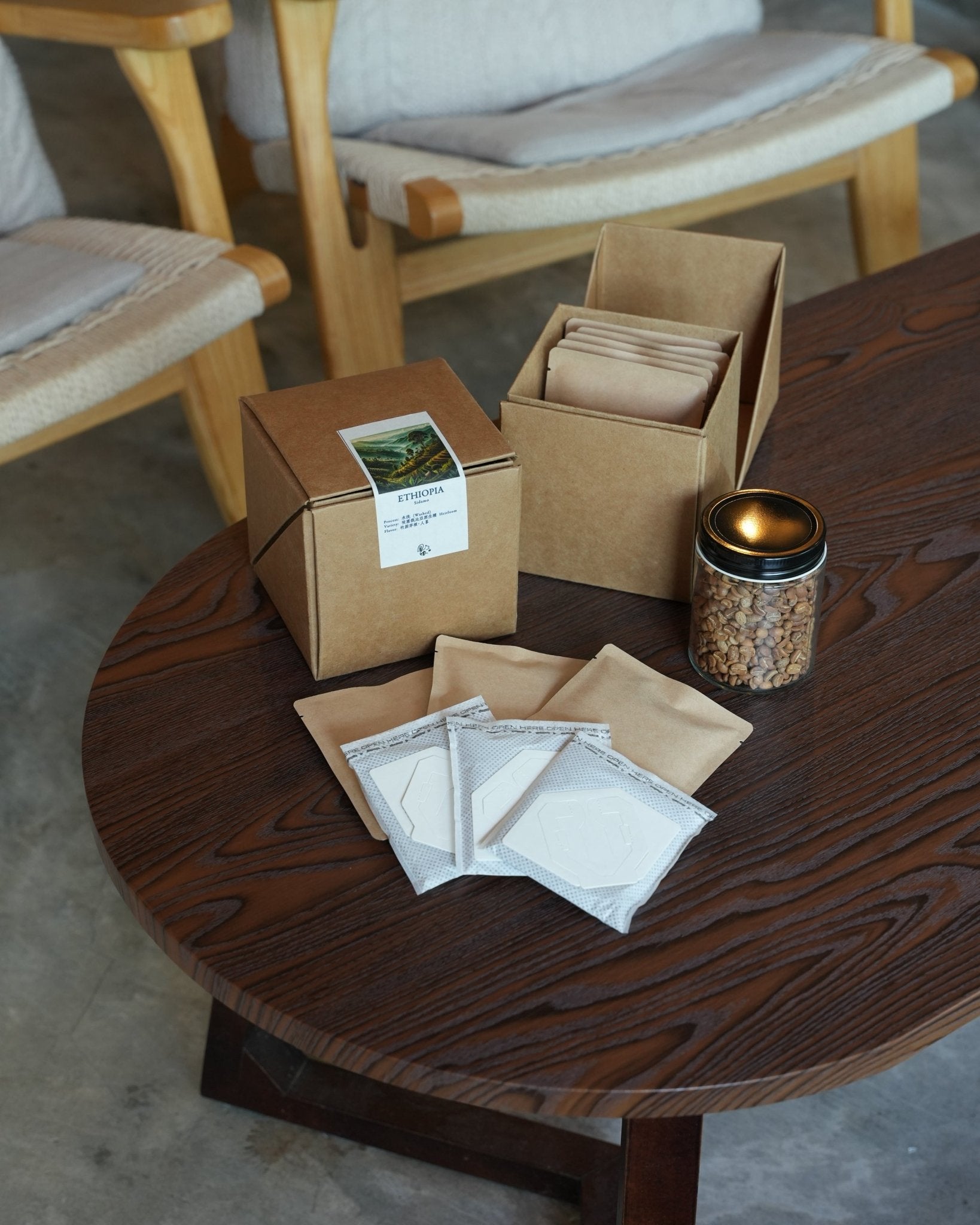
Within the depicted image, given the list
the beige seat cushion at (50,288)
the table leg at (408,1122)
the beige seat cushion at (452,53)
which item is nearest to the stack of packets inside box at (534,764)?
the table leg at (408,1122)

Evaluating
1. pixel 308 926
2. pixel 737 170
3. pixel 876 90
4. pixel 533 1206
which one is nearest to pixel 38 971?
pixel 533 1206

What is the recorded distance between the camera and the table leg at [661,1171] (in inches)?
29.8

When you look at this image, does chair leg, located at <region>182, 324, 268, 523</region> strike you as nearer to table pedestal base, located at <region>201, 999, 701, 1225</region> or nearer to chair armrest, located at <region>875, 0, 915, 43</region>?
table pedestal base, located at <region>201, 999, 701, 1225</region>

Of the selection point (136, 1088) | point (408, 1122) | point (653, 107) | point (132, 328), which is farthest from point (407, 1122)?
point (653, 107)

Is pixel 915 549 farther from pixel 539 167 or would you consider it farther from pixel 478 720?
pixel 539 167

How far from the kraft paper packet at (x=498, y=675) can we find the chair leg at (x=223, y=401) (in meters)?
0.73

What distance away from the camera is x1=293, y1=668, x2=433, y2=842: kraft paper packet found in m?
0.79

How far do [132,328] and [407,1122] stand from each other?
0.84 m

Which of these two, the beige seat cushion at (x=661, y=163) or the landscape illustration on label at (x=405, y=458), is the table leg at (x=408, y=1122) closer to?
the landscape illustration on label at (x=405, y=458)

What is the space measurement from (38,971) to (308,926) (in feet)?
2.06

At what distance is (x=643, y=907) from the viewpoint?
688 millimetres

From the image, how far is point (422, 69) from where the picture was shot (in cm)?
182

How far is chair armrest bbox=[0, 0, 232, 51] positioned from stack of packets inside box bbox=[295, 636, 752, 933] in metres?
0.93

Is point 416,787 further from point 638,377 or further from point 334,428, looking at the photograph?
point 638,377
